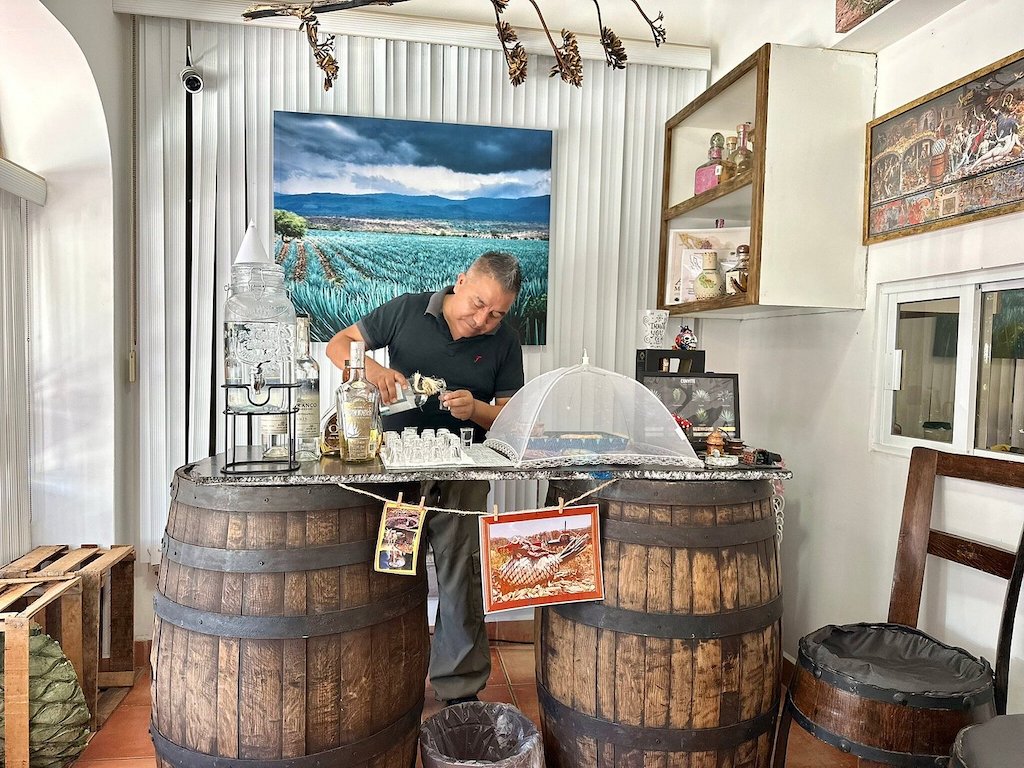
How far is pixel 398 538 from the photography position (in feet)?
5.24

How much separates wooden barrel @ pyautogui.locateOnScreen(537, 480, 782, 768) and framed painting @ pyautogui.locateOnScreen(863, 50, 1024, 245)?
3.46 ft

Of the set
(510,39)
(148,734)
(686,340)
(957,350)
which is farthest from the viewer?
(686,340)

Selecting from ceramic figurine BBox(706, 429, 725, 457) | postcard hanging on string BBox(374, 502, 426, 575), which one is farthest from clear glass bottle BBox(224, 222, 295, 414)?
ceramic figurine BBox(706, 429, 725, 457)

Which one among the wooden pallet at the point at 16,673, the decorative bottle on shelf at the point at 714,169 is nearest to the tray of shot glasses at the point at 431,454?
the wooden pallet at the point at 16,673

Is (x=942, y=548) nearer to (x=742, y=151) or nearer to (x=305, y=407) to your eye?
(x=742, y=151)

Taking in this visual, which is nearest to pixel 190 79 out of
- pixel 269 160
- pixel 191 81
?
pixel 191 81

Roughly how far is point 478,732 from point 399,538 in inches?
30.2

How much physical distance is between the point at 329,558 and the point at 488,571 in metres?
0.38

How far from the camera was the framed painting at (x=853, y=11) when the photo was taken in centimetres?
210

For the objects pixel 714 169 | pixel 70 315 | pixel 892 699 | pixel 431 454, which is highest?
pixel 714 169

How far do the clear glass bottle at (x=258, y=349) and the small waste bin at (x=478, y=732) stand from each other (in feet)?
3.33

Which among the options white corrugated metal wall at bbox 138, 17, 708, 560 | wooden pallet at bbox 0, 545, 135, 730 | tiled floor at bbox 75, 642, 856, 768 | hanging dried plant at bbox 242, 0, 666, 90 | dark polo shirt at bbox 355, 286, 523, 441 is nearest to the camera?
hanging dried plant at bbox 242, 0, 666, 90

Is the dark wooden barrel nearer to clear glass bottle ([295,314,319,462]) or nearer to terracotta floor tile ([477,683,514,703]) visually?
terracotta floor tile ([477,683,514,703])

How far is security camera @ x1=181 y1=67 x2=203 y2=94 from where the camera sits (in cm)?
279
